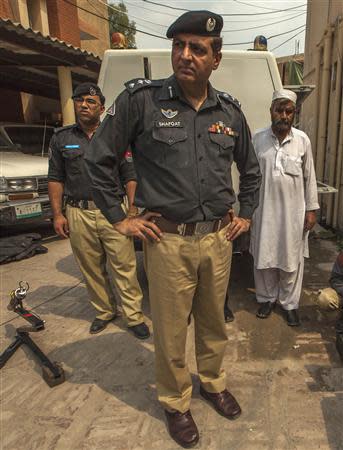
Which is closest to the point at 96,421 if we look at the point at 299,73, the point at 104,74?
the point at 104,74

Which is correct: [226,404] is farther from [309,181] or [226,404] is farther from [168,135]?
[309,181]

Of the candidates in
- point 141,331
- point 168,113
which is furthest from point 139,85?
point 141,331

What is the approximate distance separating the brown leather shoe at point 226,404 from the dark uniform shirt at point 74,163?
1681mm

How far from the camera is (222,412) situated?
2.14 metres

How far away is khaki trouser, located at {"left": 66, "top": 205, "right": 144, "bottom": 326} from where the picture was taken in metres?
3.00

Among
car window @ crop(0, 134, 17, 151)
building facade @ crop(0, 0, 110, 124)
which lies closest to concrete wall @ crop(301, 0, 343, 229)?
building facade @ crop(0, 0, 110, 124)

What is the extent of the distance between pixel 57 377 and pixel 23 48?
6.49 metres

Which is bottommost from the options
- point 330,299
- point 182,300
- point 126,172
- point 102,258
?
point 330,299

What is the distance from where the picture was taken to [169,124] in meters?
Answer: 1.74

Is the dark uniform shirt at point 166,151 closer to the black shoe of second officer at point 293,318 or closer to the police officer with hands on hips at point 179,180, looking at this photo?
the police officer with hands on hips at point 179,180

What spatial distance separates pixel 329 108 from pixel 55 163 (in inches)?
207

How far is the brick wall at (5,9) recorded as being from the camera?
9906mm

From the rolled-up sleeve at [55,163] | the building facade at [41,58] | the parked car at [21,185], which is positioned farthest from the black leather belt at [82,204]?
the building facade at [41,58]

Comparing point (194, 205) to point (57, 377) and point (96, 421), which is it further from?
point (57, 377)
